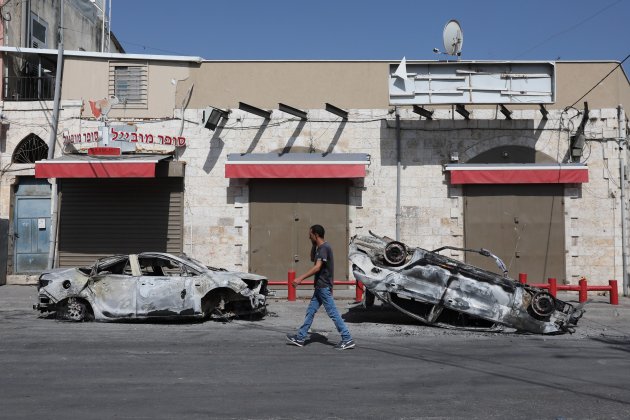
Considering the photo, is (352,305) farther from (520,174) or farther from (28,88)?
(28,88)

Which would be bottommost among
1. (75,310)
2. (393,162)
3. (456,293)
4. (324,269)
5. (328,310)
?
(75,310)

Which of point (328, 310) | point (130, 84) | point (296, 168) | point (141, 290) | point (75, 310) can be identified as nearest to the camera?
point (328, 310)

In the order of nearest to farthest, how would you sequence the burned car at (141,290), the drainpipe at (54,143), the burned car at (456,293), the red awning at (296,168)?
the burned car at (456,293) → the burned car at (141,290) → the red awning at (296,168) → the drainpipe at (54,143)

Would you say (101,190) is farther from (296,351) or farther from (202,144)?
(296,351)

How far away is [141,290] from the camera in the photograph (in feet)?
37.4

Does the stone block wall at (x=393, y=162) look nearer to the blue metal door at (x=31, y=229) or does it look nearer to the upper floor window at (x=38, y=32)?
the blue metal door at (x=31, y=229)

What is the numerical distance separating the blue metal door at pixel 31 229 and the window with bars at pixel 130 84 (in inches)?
127

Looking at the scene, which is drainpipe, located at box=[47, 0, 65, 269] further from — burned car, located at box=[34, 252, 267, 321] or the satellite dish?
the satellite dish

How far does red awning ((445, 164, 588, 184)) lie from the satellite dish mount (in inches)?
129

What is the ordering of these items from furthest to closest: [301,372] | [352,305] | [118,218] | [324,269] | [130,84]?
[130,84] → [118,218] → [352,305] → [324,269] → [301,372]

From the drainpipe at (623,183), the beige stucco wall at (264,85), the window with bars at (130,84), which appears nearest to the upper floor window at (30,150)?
the beige stucco wall at (264,85)

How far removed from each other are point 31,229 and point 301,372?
13467 mm

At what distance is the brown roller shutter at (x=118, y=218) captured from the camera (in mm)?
18203

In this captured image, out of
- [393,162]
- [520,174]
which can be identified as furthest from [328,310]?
[520,174]
